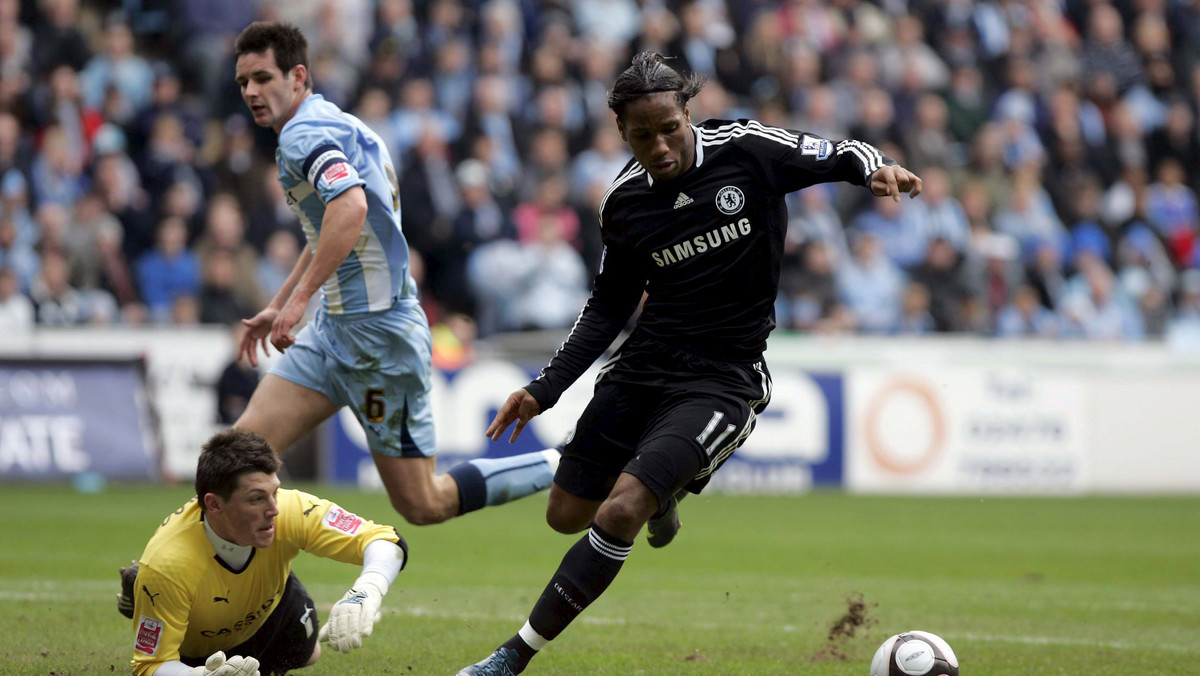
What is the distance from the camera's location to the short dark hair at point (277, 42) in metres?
6.76

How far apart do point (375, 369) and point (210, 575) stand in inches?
78.8

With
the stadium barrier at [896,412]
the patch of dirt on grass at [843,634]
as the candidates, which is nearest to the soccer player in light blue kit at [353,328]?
the patch of dirt on grass at [843,634]

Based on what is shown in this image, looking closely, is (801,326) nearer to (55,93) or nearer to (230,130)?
(230,130)

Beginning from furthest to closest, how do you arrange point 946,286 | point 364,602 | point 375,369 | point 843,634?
point 946,286, point 843,634, point 375,369, point 364,602

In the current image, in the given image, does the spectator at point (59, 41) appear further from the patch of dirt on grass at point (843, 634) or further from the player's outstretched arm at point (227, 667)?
the player's outstretched arm at point (227, 667)

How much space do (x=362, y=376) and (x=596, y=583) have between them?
205 cm

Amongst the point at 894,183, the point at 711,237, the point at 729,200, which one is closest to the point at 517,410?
the point at 711,237

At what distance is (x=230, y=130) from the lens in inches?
679

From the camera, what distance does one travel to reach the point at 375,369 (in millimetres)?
7105

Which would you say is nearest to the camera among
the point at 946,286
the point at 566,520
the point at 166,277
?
the point at 566,520

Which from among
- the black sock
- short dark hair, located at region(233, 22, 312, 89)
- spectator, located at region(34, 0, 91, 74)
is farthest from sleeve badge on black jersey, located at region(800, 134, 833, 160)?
spectator, located at region(34, 0, 91, 74)

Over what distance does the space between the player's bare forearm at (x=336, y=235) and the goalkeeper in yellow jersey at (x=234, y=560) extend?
140cm

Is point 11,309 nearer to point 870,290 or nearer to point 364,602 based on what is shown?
point 870,290

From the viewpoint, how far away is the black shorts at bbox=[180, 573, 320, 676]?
19.1 feet
